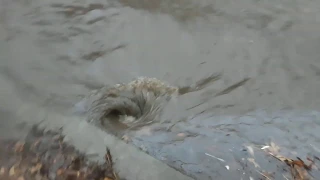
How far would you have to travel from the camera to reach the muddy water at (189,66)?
3.04 meters

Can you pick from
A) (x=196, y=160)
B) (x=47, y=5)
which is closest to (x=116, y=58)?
(x=47, y=5)

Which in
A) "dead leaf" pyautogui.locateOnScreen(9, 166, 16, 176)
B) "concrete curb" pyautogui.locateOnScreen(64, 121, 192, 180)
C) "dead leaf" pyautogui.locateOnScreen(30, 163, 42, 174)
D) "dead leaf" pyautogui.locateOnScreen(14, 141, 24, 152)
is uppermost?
"concrete curb" pyautogui.locateOnScreen(64, 121, 192, 180)

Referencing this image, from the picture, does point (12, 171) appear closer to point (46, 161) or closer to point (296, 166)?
point (46, 161)

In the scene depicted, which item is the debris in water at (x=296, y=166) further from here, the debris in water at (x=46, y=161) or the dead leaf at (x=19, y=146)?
the dead leaf at (x=19, y=146)

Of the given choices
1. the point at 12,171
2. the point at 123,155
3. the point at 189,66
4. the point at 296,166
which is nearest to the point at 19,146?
the point at 12,171

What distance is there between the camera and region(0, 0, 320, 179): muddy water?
3.04 metres

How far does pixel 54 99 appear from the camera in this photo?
3.47 meters

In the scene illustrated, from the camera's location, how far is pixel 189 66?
379 centimetres

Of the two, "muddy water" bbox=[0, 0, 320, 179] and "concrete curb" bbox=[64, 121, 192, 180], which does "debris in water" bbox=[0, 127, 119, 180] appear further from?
"muddy water" bbox=[0, 0, 320, 179]

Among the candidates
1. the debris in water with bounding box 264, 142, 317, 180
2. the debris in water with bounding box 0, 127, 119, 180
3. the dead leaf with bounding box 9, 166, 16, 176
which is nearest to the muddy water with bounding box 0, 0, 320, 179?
the debris in water with bounding box 264, 142, 317, 180

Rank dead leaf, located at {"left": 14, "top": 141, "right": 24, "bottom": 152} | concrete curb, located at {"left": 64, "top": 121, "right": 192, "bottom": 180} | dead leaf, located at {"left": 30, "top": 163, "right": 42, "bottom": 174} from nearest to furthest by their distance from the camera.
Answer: concrete curb, located at {"left": 64, "top": 121, "right": 192, "bottom": 180}, dead leaf, located at {"left": 30, "top": 163, "right": 42, "bottom": 174}, dead leaf, located at {"left": 14, "top": 141, "right": 24, "bottom": 152}

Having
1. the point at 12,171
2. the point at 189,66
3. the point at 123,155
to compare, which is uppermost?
the point at 189,66

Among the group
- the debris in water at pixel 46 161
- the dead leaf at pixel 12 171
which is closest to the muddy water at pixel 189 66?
the debris in water at pixel 46 161

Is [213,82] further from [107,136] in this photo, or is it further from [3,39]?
[3,39]
